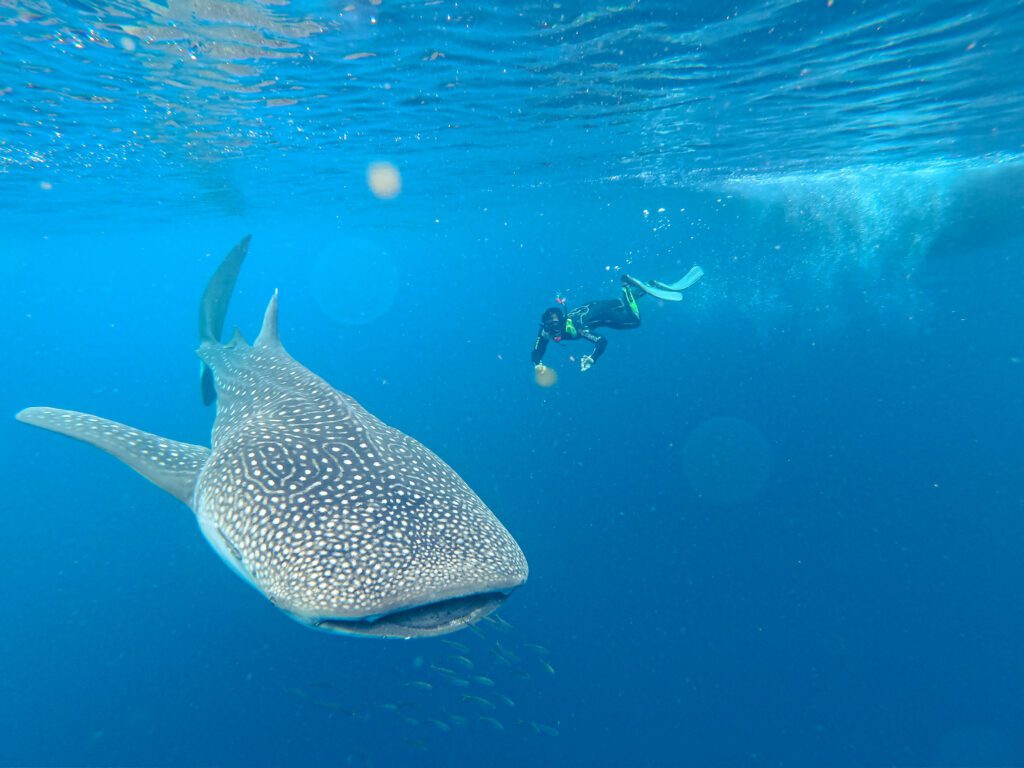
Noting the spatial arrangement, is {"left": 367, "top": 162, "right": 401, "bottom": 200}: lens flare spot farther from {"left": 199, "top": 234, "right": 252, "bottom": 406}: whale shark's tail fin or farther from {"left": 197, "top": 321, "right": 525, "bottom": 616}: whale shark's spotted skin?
{"left": 197, "top": 321, "right": 525, "bottom": 616}: whale shark's spotted skin

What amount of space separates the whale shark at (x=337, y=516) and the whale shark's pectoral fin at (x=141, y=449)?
0.02m

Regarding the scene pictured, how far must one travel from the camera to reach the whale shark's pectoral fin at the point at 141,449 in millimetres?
5512

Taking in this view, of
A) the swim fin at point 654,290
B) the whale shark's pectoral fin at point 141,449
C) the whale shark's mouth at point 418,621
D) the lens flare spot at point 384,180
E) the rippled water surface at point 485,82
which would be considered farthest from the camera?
the lens flare spot at point 384,180

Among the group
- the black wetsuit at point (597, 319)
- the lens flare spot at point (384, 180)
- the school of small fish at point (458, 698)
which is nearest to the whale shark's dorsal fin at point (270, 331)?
the black wetsuit at point (597, 319)

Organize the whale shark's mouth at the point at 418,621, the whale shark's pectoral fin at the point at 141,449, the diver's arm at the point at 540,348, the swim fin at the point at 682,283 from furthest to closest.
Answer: the swim fin at the point at 682,283 < the diver's arm at the point at 540,348 < the whale shark's pectoral fin at the point at 141,449 < the whale shark's mouth at the point at 418,621

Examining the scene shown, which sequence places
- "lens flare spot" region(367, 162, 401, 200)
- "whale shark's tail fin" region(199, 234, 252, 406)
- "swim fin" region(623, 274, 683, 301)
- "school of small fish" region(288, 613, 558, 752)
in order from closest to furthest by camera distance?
"school of small fish" region(288, 613, 558, 752) < "whale shark's tail fin" region(199, 234, 252, 406) < "swim fin" region(623, 274, 683, 301) < "lens flare spot" region(367, 162, 401, 200)

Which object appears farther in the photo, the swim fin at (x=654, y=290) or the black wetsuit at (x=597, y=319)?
the swim fin at (x=654, y=290)

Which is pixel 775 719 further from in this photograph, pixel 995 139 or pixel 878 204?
pixel 878 204

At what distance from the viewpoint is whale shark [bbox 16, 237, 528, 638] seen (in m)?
3.32

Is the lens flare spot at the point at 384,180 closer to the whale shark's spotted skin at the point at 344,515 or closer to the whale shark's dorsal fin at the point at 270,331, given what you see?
the whale shark's dorsal fin at the point at 270,331

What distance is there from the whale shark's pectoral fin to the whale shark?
0.06 feet

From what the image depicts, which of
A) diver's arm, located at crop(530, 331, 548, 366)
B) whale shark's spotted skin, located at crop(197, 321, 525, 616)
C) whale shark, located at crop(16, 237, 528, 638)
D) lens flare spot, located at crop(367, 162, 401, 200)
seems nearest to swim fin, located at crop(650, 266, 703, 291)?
diver's arm, located at crop(530, 331, 548, 366)

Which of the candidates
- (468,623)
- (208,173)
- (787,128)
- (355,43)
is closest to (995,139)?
(787,128)

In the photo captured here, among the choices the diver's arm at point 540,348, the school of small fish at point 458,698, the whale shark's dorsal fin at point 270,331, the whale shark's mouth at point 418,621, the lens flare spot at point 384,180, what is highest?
the lens flare spot at point 384,180
